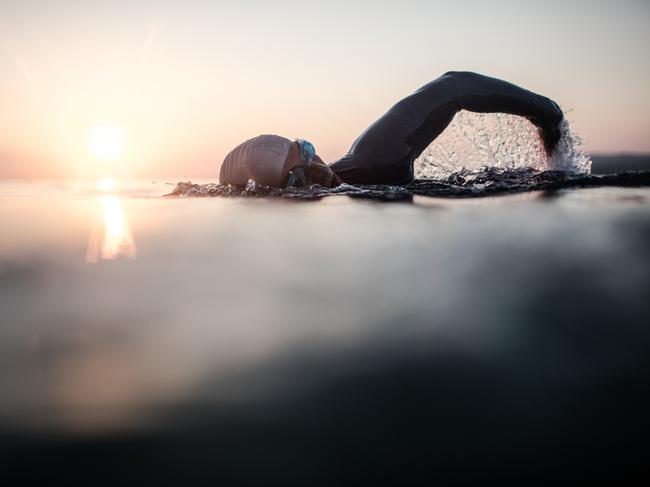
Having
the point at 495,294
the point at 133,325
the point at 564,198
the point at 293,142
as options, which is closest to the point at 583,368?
the point at 495,294

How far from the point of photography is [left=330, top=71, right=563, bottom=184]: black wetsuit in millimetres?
6762

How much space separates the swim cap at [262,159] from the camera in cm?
611

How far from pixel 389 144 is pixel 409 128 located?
0.36 meters

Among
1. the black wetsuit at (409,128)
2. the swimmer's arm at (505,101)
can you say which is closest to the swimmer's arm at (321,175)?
the black wetsuit at (409,128)

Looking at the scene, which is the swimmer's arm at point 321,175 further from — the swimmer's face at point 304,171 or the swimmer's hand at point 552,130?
the swimmer's hand at point 552,130

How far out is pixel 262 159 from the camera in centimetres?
613

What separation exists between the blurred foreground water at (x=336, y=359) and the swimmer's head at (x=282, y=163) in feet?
12.3

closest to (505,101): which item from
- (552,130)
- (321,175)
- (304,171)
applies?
(552,130)

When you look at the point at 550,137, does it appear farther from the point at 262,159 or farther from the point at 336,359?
the point at 336,359

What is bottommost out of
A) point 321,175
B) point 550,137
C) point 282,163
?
point 321,175

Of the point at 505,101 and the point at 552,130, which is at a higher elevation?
the point at 505,101

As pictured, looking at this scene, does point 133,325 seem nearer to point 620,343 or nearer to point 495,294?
point 495,294

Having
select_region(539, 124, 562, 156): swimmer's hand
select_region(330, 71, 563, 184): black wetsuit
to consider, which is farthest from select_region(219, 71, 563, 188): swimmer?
select_region(539, 124, 562, 156): swimmer's hand

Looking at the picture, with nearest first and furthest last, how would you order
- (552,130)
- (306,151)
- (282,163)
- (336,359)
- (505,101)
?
(336,359)
(282,163)
(306,151)
(505,101)
(552,130)
